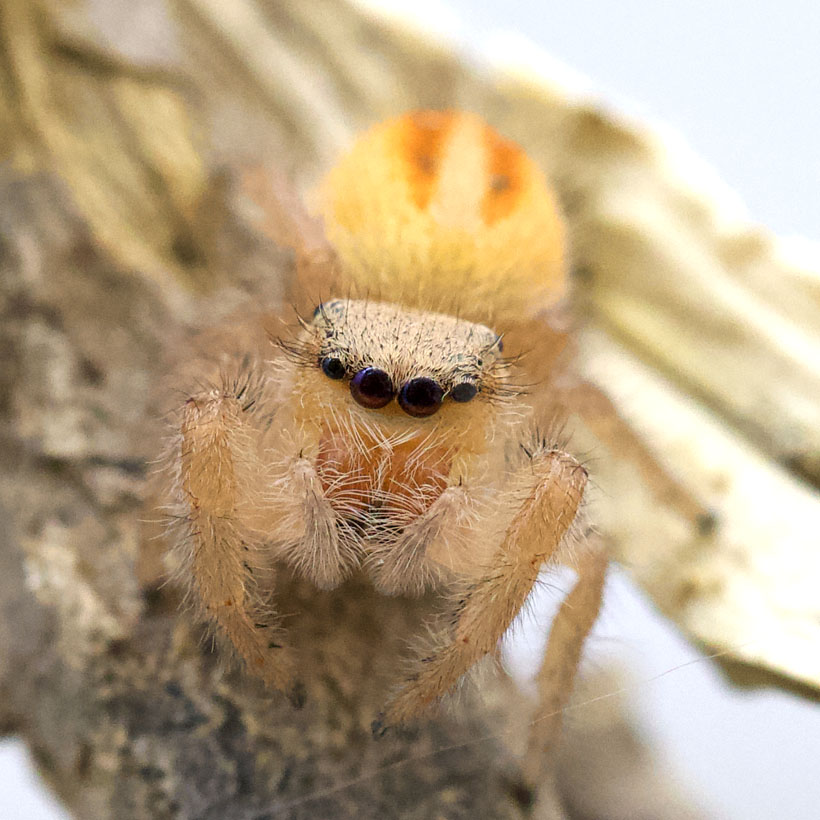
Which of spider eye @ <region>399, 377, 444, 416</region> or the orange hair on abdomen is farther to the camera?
the orange hair on abdomen

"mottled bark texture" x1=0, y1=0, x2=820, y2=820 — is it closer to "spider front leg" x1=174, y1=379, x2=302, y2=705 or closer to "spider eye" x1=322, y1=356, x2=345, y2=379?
"spider front leg" x1=174, y1=379, x2=302, y2=705

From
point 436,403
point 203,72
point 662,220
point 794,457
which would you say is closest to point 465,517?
point 436,403

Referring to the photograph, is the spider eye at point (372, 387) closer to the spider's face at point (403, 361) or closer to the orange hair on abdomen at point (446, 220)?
the spider's face at point (403, 361)

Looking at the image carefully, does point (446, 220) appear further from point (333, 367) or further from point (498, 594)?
point (498, 594)

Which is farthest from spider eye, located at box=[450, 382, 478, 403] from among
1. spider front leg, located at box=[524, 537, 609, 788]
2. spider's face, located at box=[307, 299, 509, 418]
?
spider front leg, located at box=[524, 537, 609, 788]

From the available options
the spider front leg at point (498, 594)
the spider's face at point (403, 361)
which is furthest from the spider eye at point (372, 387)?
the spider front leg at point (498, 594)

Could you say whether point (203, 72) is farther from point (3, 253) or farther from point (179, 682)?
point (179, 682)

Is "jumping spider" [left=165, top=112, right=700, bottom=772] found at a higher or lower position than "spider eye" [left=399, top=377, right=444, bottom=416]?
lower

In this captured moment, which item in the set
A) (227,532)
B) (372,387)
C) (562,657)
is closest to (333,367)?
(372,387)
